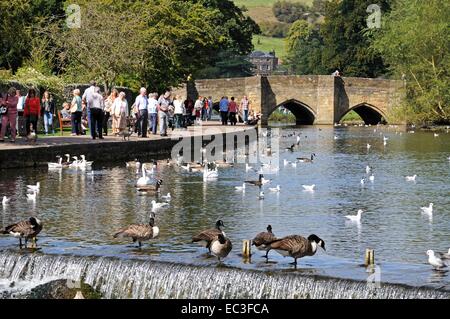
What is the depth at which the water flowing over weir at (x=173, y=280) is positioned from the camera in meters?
14.5

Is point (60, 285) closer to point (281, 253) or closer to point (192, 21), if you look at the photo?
point (281, 253)

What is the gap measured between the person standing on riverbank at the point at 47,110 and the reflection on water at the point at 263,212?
5.81 metres

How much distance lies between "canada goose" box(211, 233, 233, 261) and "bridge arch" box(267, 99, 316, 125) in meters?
72.2

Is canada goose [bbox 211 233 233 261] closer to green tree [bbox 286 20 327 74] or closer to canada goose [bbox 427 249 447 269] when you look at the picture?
canada goose [bbox 427 249 447 269]

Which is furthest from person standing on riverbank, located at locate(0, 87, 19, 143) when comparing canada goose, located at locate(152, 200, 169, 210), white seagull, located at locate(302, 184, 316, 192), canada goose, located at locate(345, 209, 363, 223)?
canada goose, located at locate(345, 209, 363, 223)

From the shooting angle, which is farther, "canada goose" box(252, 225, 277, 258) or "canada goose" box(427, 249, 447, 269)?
"canada goose" box(252, 225, 277, 258)

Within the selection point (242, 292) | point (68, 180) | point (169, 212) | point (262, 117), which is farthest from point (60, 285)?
point (262, 117)

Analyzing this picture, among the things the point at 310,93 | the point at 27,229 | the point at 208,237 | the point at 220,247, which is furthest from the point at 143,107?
the point at 310,93

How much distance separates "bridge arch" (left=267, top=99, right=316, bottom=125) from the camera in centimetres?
8856

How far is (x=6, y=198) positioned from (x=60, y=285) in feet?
23.3

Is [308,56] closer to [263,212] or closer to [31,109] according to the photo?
[31,109]

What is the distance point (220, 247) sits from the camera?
15.8 m

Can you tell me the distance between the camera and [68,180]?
27.5 metres

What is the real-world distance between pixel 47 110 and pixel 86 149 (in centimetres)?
544
